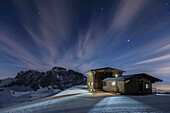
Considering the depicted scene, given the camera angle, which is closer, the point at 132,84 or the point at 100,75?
the point at 132,84

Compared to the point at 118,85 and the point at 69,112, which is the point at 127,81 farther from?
the point at 69,112

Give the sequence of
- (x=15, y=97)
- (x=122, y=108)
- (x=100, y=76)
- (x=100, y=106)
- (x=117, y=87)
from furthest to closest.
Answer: (x=15, y=97), (x=100, y=76), (x=117, y=87), (x=100, y=106), (x=122, y=108)

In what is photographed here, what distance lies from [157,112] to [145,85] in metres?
13.4

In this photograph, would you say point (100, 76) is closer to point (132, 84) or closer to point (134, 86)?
point (132, 84)

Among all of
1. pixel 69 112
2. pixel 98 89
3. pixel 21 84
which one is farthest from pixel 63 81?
pixel 69 112

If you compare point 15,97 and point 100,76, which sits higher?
point 100,76

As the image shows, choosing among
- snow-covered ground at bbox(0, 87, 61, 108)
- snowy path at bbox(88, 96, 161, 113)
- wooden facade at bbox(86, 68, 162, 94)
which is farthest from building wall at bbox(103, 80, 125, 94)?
snow-covered ground at bbox(0, 87, 61, 108)

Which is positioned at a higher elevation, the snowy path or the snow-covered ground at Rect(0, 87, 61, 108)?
the snowy path

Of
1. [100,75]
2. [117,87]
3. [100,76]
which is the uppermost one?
[100,75]

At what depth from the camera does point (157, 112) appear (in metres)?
5.35

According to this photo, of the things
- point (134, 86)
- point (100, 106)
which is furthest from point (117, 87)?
point (100, 106)

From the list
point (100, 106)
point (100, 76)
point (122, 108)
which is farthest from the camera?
point (100, 76)

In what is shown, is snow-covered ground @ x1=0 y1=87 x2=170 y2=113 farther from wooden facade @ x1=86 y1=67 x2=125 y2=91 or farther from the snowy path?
wooden facade @ x1=86 y1=67 x2=125 y2=91

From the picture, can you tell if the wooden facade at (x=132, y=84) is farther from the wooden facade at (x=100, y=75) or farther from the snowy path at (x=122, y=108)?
the snowy path at (x=122, y=108)
